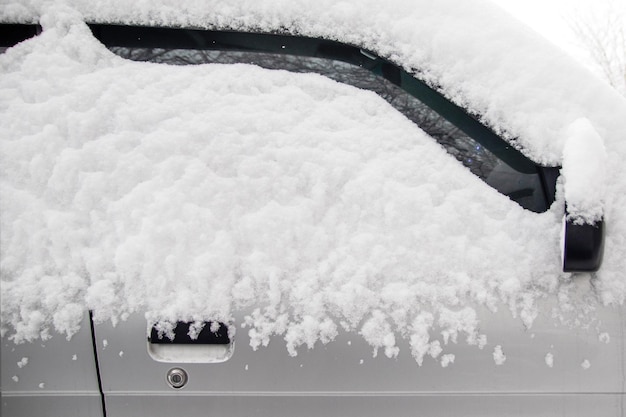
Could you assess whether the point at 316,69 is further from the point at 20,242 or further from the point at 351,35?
the point at 20,242

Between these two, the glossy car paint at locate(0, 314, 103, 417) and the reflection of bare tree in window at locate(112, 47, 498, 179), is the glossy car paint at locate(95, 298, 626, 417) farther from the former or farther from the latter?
the reflection of bare tree in window at locate(112, 47, 498, 179)

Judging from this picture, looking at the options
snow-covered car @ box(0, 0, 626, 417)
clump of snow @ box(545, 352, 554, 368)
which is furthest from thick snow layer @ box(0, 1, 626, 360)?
clump of snow @ box(545, 352, 554, 368)

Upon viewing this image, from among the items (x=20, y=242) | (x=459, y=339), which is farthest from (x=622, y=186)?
(x=20, y=242)

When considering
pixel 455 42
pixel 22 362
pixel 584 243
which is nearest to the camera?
pixel 584 243

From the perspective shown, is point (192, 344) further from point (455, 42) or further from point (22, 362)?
point (455, 42)

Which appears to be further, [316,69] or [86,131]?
[316,69]

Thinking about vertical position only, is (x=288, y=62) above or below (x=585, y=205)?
above

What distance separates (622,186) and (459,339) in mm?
582

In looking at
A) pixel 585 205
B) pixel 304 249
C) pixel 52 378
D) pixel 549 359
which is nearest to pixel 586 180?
pixel 585 205

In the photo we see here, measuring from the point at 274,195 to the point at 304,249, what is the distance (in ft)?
0.53

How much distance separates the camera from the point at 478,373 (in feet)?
4.18

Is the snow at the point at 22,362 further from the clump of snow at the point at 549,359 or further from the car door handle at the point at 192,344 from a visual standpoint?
the clump of snow at the point at 549,359

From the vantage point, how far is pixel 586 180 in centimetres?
115

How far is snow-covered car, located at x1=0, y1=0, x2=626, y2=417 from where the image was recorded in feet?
4.10
